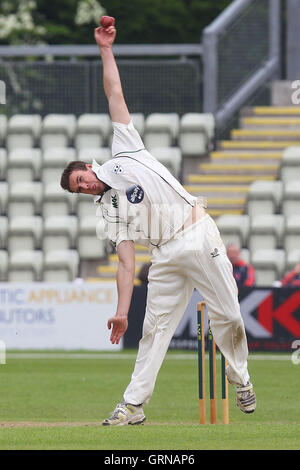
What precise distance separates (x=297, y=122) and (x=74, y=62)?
4.00m

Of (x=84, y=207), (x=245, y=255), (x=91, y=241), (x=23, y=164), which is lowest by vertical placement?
(x=245, y=255)

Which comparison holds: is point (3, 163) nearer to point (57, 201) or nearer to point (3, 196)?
point (3, 196)

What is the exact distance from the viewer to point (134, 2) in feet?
95.2

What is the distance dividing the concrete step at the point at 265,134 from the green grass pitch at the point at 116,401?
5.90 m

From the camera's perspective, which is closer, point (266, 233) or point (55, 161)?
point (266, 233)

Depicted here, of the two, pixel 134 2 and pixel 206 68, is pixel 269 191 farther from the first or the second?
pixel 134 2

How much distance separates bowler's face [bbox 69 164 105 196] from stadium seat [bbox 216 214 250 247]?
1106 centimetres

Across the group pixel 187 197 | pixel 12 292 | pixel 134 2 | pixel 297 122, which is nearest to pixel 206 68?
pixel 297 122

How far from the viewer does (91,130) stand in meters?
21.2

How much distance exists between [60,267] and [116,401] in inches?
311

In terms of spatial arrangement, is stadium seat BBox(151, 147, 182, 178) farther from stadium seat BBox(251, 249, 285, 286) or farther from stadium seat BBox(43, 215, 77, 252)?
stadium seat BBox(251, 249, 285, 286)

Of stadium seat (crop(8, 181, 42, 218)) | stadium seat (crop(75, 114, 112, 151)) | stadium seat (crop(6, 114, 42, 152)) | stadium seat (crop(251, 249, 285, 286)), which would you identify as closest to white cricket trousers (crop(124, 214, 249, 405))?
stadium seat (crop(251, 249, 285, 286))

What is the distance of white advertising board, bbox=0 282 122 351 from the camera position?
17.7 m

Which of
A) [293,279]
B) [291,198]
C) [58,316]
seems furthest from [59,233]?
[293,279]
